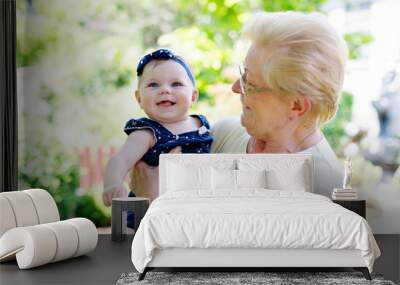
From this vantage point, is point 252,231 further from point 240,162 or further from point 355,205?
point 355,205

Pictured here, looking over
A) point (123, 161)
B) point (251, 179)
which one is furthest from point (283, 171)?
point (123, 161)

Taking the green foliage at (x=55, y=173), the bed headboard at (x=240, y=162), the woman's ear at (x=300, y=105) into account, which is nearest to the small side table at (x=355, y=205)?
the bed headboard at (x=240, y=162)

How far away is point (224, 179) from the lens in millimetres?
6418

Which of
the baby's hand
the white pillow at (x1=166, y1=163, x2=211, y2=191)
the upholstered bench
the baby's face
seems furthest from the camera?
the baby's hand

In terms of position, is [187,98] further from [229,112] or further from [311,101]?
[311,101]

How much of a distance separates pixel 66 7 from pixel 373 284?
4377 millimetres

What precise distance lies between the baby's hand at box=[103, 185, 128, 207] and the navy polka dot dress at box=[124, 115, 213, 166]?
402 mm

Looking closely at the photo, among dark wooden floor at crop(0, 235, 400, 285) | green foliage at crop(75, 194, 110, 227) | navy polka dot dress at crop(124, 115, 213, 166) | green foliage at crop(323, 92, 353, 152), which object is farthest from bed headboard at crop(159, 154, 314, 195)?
dark wooden floor at crop(0, 235, 400, 285)

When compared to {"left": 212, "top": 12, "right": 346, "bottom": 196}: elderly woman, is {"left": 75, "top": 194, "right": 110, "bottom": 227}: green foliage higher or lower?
lower

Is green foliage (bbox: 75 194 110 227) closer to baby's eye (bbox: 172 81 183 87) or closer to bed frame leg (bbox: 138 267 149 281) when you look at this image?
baby's eye (bbox: 172 81 183 87)

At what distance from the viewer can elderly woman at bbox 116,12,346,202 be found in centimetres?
701

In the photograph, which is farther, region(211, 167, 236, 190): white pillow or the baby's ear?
the baby's ear

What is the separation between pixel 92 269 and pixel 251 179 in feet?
5.92

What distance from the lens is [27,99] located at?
24.1ft
